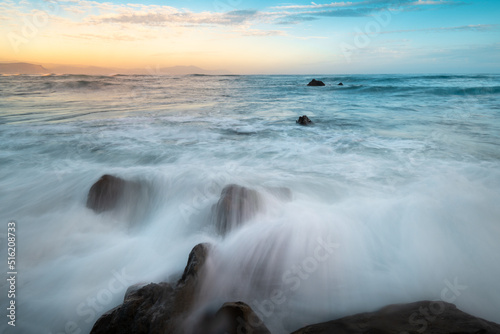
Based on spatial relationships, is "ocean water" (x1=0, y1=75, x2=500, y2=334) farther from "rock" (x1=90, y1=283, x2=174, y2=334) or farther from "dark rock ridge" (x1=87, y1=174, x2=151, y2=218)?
"rock" (x1=90, y1=283, x2=174, y2=334)

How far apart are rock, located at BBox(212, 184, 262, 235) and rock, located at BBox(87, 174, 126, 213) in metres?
1.90

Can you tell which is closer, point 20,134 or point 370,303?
point 370,303

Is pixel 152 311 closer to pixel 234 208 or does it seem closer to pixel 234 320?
pixel 234 320

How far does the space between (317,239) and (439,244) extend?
1651 millimetres

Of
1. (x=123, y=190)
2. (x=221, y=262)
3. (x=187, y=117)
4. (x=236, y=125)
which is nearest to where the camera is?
(x=221, y=262)

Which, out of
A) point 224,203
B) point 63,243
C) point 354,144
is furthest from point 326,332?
point 354,144

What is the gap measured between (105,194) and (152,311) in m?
3.09

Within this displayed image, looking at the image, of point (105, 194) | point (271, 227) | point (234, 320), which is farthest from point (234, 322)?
point (105, 194)

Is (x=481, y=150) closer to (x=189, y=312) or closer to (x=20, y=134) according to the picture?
(x=189, y=312)

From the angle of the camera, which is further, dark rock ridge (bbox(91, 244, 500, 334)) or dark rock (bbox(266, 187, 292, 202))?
dark rock (bbox(266, 187, 292, 202))

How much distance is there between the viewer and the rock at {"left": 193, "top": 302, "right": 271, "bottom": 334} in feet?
7.34

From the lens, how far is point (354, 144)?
27.2 feet

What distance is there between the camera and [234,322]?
229cm

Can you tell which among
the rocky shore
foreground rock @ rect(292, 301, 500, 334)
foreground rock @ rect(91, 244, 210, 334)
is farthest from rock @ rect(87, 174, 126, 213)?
foreground rock @ rect(292, 301, 500, 334)
